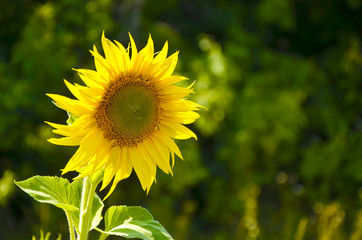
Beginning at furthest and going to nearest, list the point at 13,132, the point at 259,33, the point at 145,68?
1. the point at 259,33
2. the point at 13,132
3. the point at 145,68

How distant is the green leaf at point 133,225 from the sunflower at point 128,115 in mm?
75

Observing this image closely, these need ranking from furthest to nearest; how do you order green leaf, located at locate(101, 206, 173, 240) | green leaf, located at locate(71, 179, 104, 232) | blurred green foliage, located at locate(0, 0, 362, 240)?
1. blurred green foliage, located at locate(0, 0, 362, 240)
2. green leaf, located at locate(71, 179, 104, 232)
3. green leaf, located at locate(101, 206, 173, 240)

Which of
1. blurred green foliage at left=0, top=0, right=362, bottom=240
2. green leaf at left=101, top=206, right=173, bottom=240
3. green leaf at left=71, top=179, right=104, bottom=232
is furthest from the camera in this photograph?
blurred green foliage at left=0, top=0, right=362, bottom=240

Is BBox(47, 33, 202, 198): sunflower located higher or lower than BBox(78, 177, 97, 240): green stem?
higher

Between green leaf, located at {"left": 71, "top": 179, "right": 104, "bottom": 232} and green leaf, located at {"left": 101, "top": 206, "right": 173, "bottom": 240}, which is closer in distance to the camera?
green leaf, located at {"left": 101, "top": 206, "right": 173, "bottom": 240}

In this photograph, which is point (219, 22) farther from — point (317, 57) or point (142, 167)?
point (142, 167)

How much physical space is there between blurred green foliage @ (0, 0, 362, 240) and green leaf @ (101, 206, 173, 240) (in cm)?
210

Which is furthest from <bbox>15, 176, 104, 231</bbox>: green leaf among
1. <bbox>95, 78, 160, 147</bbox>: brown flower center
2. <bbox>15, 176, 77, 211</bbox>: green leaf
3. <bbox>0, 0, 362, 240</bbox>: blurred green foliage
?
<bbox>0, 0, 362, 240</bbox>: blurred green foliage

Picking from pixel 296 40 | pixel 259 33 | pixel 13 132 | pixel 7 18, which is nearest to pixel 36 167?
pixel 13 132

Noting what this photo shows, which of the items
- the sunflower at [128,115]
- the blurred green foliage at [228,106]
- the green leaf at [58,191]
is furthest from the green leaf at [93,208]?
the blurred green foliage at [228,106]

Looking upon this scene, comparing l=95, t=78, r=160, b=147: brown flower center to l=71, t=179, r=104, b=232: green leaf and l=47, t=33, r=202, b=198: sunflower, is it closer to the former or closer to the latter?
l=47, t=33, r=202, b=198: sunflower

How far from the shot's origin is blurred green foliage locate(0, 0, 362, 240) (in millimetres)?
4207

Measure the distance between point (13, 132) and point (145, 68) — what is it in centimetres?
316

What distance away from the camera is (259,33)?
215 inches
